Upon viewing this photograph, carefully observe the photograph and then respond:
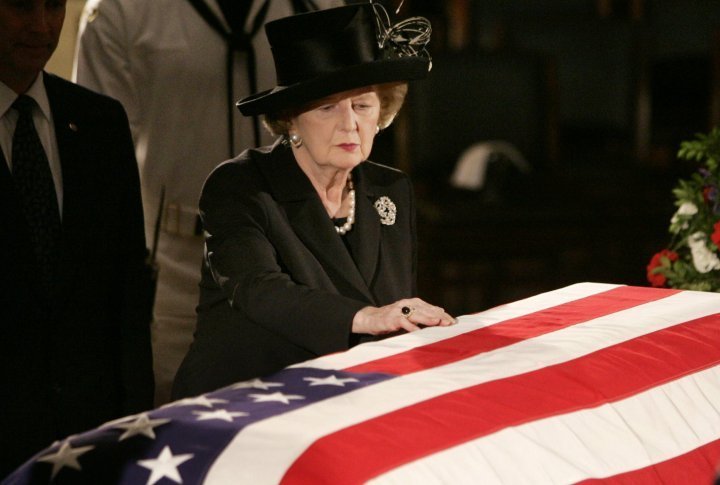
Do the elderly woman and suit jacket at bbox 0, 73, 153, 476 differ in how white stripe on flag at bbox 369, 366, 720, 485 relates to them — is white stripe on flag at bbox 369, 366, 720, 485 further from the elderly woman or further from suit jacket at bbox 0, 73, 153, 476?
suit jacket at bbox 0, 73, 153, 476

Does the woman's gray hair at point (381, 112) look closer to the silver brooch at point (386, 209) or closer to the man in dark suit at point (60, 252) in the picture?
the silver brooch at point (386, 209)

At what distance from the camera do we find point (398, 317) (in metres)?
2.24

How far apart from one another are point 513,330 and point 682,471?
1.55 feet

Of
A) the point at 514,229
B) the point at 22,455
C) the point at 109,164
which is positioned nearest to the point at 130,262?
the point at 109,164

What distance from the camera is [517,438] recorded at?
1792 mm

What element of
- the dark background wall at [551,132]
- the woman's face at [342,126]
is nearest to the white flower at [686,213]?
the woman's face at [342,126]

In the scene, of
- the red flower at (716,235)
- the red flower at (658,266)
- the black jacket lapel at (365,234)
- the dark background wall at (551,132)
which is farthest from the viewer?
the dark background wall at (551,132)

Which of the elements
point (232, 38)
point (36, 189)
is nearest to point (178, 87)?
point (232, 38)

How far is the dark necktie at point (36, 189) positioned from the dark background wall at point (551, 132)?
359cm

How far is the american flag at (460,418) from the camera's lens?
165 cm

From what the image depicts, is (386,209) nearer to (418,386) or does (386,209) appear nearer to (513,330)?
(513,330)

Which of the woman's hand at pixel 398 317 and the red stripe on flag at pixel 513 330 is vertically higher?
the woman's hand at pixel 398 317

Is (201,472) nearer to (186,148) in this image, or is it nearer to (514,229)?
(186,148)

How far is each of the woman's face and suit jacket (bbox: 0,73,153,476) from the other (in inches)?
14.7
